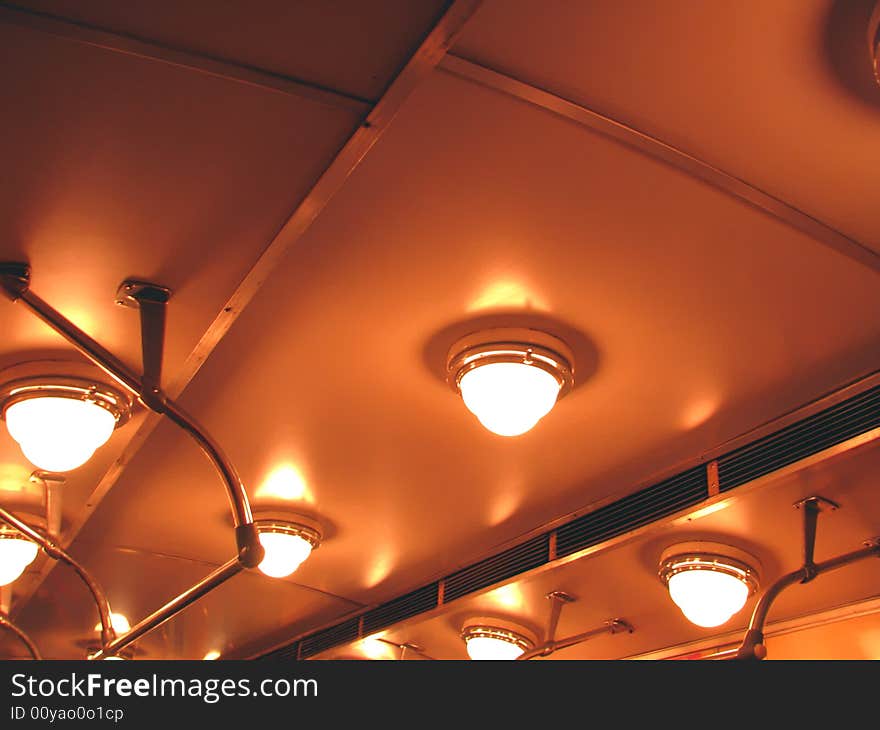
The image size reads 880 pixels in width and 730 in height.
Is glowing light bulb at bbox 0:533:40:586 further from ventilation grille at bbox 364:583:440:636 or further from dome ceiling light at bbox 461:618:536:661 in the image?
dome ceiling light at bbox 461:618:536:661

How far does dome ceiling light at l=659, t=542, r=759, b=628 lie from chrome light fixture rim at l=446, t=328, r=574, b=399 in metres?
1.04

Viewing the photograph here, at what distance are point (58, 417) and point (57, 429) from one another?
4cm

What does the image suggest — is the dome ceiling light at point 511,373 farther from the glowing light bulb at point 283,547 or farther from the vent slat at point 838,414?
the glowing light bulb at point 283,547

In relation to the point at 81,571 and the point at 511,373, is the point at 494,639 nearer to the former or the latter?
the point at 81,571

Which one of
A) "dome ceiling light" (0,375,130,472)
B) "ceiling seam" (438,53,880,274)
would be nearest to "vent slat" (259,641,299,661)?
"dome ceiling light" (0,375,130,472)

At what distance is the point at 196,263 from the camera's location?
2234 millimetres

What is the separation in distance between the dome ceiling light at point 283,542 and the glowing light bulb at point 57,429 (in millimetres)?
954

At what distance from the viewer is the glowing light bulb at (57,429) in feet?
8.38

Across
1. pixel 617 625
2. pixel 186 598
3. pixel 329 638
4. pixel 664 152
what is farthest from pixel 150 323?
pixel 329 638

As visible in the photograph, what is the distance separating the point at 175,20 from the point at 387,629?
2.95 metres

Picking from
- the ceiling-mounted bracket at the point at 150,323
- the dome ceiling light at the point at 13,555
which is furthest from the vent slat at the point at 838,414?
the dome ceiling light at the point at 13,555

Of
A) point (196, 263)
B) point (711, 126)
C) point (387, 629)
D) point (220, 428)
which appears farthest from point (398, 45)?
point (387, 629)

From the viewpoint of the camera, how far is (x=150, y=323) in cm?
233
